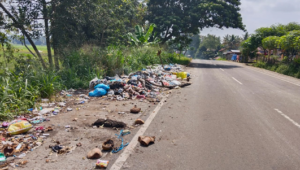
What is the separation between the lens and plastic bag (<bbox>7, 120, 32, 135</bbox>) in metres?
5.06

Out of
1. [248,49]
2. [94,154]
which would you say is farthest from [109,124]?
[248,49]

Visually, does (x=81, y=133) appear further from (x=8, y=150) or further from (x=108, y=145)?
(x=8, y=150)

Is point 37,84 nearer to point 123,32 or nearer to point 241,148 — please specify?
point 241,148

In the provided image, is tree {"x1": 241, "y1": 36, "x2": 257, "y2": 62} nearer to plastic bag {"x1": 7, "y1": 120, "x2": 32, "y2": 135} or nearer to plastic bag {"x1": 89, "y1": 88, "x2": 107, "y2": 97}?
plastic bag {"x1": 89, "y1": 88, "x2": 107, "y2": 97}

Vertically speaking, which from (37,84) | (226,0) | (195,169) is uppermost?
(226,0)

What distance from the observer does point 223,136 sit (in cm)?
514

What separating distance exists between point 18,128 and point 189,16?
25.9 m

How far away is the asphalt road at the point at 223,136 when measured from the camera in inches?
156

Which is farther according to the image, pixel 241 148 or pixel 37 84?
pixel 37 84

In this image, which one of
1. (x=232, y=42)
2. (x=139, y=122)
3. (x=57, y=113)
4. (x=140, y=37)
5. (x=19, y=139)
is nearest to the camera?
(x=19, y=139)

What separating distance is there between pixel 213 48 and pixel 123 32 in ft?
248

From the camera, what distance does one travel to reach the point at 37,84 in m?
8.02

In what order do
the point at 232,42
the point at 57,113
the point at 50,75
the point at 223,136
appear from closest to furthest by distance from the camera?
the point at 223,136, the point at 57,113, the point at 50,75, the point at 232,42

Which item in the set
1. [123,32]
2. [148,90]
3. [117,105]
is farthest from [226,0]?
[117,105]
